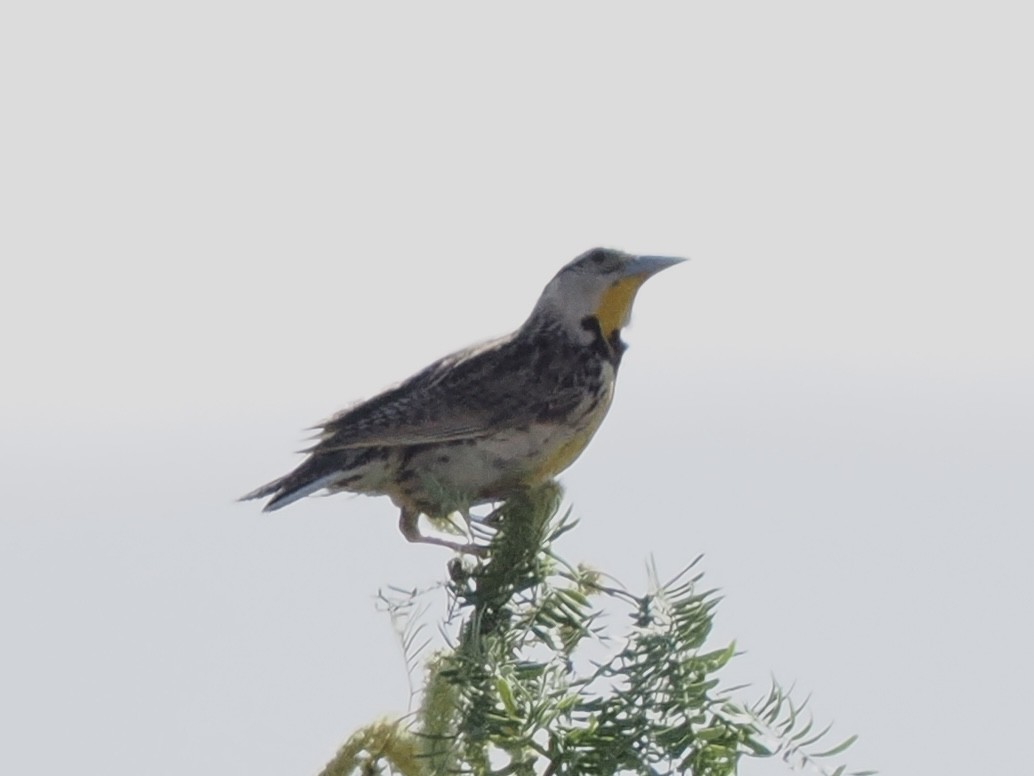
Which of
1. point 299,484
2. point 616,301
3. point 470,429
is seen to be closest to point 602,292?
point 616,301

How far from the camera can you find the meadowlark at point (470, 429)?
719 centimetres

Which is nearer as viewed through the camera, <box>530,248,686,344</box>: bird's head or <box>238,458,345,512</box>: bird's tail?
<box>238,458,345,512</box>: bird's tail

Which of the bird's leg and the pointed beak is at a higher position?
the pointed beak

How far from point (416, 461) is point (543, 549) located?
94.3 inches

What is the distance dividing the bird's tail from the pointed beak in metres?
1.88

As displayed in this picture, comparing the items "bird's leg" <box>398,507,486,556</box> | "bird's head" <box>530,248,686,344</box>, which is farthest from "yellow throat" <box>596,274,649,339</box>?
"bird's leg" <box>398,507,486,556</box>

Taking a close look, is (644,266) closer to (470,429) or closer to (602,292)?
(602,292)

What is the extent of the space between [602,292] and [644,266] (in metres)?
0.24

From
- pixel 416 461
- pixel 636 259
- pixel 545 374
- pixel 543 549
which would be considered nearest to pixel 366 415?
pixel 416 461

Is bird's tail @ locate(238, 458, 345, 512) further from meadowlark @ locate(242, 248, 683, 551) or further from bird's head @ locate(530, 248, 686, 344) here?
bird's head @ locate(530, 248, 686, 344)

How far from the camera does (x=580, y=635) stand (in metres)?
4.48

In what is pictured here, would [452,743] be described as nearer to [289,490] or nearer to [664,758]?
[664,758]

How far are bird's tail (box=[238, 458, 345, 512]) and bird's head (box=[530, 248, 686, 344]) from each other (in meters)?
1.58

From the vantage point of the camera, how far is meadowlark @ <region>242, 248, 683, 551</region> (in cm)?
719
